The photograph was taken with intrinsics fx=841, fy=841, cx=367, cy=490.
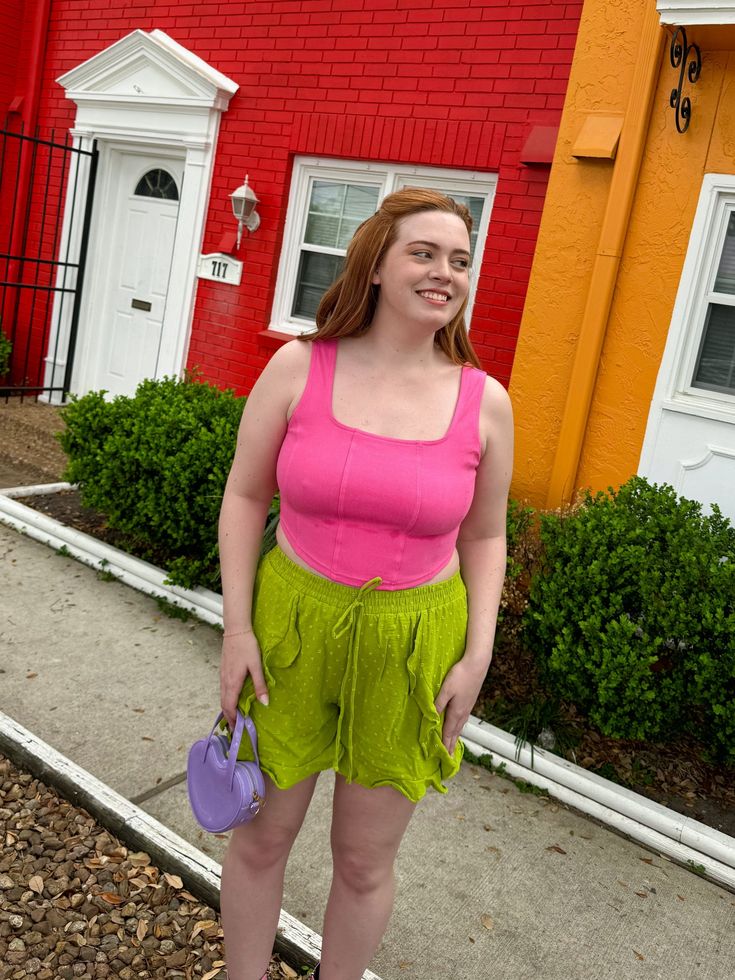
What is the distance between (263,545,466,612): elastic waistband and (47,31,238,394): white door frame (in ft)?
21.4

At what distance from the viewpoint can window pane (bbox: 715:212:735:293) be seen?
4957mm

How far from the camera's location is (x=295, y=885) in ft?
8.92

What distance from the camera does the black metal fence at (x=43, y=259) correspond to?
29.0 feet

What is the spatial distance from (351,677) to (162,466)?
333cm

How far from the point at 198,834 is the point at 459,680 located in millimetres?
1468

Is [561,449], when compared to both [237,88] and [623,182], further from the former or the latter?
[237,88]

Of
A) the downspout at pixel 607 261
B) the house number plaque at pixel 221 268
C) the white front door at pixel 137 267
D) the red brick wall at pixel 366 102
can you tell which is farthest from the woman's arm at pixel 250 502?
the white front door at pixel 137 267

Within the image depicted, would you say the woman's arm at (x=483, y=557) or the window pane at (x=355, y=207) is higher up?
the window pane at (x=355, y=207)

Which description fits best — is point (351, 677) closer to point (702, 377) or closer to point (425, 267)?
point (425, 267)

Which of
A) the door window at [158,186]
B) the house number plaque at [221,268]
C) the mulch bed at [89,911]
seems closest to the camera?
the mulch bed at [89,911]

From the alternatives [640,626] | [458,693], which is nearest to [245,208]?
[640,626]

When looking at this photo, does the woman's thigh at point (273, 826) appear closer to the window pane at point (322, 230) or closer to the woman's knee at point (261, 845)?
the woman's knee at point (261, 845)

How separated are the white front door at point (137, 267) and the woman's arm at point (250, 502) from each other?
677 centimetres

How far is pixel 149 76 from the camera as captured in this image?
7.99 metres
